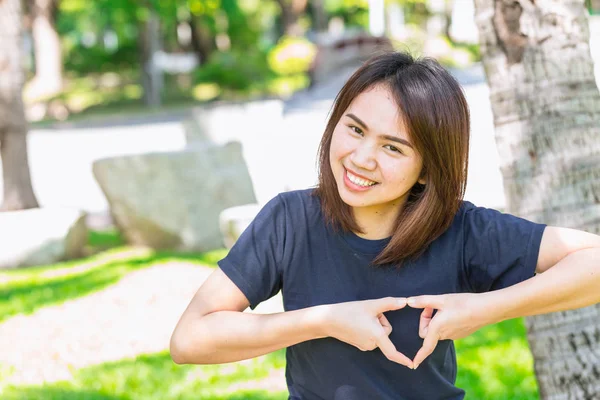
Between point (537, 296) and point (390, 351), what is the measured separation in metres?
0.40

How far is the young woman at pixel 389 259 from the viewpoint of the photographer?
1.93m

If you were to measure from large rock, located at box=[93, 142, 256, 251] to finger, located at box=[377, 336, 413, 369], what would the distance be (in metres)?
5.98

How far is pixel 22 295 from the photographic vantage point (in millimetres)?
6105

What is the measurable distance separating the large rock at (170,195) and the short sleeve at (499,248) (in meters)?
5.84

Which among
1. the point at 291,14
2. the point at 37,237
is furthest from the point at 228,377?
the point at 291,14

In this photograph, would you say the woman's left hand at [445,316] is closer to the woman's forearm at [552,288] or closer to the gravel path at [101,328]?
the woman's forearm at [552,288]

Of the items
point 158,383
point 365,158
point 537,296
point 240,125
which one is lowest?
point 158,383

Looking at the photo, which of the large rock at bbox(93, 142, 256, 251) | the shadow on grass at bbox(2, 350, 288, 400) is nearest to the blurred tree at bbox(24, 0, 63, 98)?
the large rock at bbox(93, 142, 256, 251)

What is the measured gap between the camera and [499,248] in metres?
1.99

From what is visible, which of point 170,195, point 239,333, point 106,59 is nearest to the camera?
point 239,333

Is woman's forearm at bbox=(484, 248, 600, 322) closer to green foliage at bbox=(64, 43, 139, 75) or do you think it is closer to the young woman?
the young woman

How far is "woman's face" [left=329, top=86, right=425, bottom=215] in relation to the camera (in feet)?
6.35

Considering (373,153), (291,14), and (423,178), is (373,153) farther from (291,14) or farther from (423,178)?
(291,14)

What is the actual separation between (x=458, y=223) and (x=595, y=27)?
Answer: 28.0 m
